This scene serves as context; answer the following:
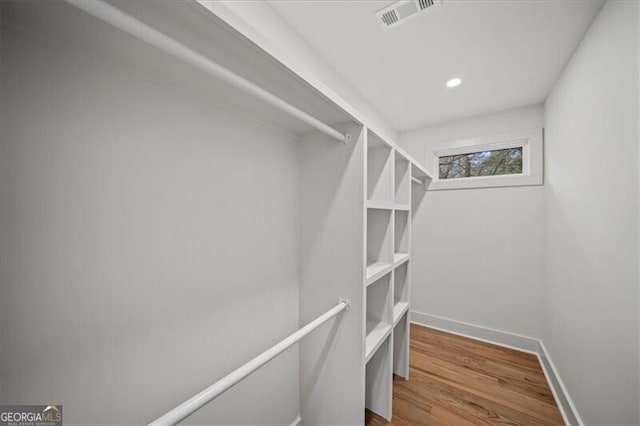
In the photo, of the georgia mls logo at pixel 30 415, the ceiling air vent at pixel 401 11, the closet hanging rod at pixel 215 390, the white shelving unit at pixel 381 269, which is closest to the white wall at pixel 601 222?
the ceiling air vent at pixel 401 11

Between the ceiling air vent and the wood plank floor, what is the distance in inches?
94.1

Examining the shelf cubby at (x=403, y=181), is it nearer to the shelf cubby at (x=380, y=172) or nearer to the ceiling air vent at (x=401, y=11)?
the shelf cubby at (x=380, y=172)

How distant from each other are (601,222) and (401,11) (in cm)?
149

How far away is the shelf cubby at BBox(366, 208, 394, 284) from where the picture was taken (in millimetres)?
1380

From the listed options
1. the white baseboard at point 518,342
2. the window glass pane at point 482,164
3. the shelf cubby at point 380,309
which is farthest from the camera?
the window glass pane at point 482,164

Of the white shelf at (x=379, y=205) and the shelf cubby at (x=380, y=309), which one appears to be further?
the shelf cubby at (x=380, y=309)

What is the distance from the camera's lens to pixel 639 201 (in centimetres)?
89

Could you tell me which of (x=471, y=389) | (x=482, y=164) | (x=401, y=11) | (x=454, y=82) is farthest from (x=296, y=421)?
(x=482, y=164)

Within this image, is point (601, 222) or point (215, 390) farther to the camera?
point (601, 222)

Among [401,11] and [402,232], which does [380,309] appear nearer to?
[402,232]

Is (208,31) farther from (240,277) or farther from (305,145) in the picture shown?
(240,277)

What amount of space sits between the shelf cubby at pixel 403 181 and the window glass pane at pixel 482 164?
1.27 meters

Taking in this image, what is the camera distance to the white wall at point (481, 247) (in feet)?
7.20

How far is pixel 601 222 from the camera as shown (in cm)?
113
